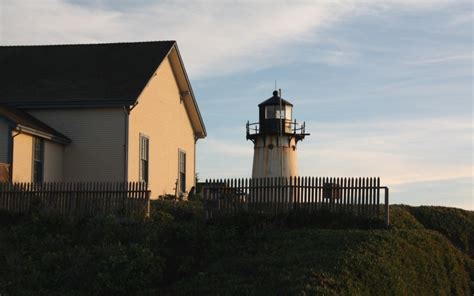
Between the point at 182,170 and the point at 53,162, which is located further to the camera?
the point at 182,170

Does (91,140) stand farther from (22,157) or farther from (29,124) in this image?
(22,157)

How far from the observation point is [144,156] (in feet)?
97.3

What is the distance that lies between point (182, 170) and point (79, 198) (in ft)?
39.5

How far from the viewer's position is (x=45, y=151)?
26984 mm

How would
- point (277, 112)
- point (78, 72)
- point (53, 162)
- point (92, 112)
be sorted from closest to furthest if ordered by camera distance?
point (53, 162) < point (92, 112) < point (78, 72) < point (277, 112)

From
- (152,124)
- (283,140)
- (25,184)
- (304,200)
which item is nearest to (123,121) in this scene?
(152,124)

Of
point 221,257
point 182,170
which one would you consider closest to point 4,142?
point 221,257

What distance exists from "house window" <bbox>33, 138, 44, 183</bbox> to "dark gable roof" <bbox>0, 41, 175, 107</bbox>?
6.34 ft

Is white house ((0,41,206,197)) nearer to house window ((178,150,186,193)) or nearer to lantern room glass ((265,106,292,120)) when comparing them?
house window ((178,150,186,193))

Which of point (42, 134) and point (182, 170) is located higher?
point (42, 134)

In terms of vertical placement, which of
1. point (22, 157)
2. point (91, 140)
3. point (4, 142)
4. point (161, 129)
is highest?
point (161, 129)

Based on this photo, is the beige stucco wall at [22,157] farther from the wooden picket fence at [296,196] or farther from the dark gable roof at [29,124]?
the wooden picket fence at [296,196]

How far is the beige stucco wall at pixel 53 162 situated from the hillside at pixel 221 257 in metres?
4.51

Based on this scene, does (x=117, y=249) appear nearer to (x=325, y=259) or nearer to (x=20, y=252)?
(x=20, y=252)
